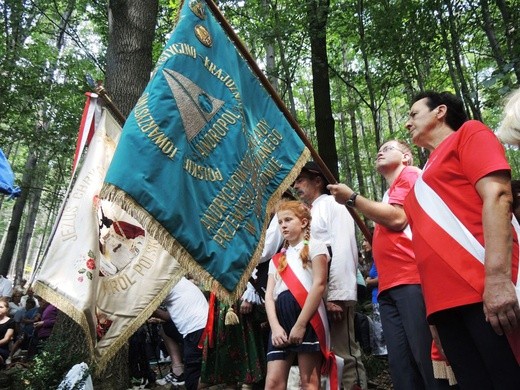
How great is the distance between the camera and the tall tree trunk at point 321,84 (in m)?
9.33

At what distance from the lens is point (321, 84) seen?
9992 mm

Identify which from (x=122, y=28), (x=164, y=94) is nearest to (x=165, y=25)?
(x=122, y=28)

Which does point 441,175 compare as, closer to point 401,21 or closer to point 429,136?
point 429,136

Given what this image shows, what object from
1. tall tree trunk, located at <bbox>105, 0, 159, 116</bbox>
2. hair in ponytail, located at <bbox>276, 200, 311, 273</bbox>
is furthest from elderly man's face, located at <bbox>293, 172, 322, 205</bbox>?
tall tree trunk, located at <bbox>105, 0, 159, 116</bbox>

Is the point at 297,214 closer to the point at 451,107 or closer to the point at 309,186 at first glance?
the point at 309,186

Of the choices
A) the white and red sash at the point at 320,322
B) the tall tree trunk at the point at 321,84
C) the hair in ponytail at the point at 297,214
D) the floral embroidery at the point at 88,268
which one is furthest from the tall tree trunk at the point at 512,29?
the floral embroidery at the point at 88,268

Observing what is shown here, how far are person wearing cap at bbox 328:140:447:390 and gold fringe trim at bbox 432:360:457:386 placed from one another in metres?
0.27

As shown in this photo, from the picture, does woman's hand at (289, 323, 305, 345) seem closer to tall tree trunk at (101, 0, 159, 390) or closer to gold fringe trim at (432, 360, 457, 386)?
gold fringe trim at (432, 360, 457, 386)

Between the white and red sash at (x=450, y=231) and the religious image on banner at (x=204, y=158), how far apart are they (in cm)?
102

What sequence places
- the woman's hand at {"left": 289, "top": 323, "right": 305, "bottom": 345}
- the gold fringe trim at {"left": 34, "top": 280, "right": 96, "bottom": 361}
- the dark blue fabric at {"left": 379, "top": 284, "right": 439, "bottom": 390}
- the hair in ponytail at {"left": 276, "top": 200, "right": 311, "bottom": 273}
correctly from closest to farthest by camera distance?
the dark blue fabric at {"left": 379, "top": 284, "right": 439, "bottom": 390}
the woman's hand at {"left": 289, "top": 323, "right": 305, "bottom": 345}
the gold fringe trim at {"left": 34, "top": 280, "right": 96, "bottom": 361}
the hair in ponytail at {"left": 276, "top": 200, "right": 311, "bottom": 273}

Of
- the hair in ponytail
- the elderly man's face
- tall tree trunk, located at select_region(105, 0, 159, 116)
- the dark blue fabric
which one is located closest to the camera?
the dark blue fabric

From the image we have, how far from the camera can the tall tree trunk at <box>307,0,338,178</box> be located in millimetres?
9328

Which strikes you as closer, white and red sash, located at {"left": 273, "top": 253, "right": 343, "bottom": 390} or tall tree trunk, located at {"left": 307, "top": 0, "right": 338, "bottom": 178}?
white and red sash, located at {"left": 273, "top": 253, "right": 343, "bottom": 390}

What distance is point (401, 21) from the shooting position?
9.11m
